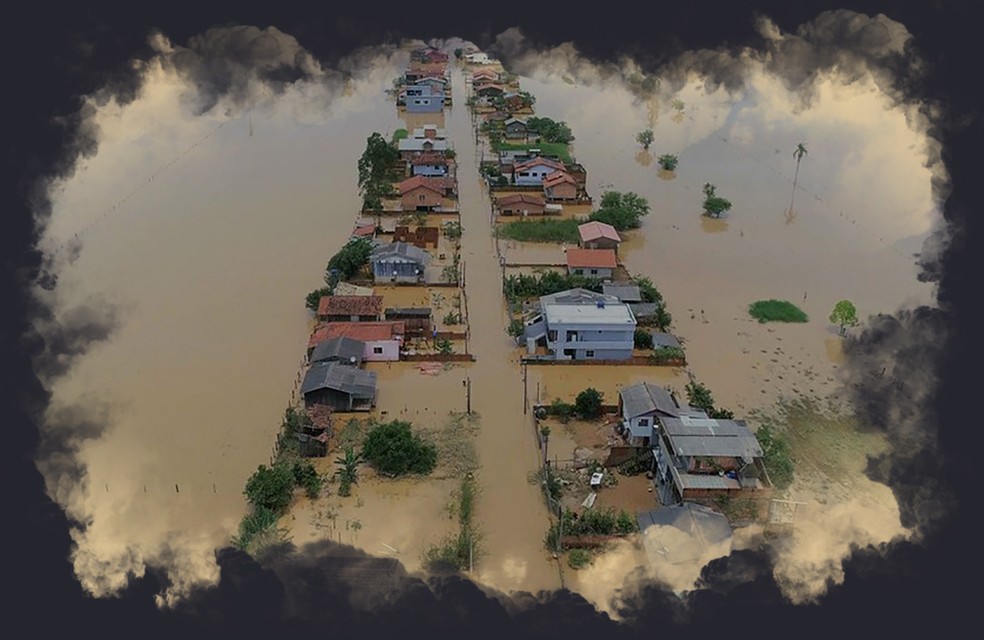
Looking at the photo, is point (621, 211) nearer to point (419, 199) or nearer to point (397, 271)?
point (419, 199)

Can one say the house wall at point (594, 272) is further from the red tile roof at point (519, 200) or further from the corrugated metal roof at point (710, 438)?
the corrugated metal roof at point (710, 438)

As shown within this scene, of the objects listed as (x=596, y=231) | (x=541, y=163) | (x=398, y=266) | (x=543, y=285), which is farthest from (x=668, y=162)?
(x=398, y=266)

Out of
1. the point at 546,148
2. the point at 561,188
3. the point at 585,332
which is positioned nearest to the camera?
the point at 585,332

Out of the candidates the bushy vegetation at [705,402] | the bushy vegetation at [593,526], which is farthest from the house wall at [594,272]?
the bushy vegetation at [593,526]

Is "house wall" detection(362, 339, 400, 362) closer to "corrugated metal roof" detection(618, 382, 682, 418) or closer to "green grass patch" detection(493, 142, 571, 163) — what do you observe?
"corrugated metal roof" detection(618, 382, 682, 418)

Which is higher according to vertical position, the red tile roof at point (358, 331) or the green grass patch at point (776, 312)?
the green grass patch at point (776, 312)

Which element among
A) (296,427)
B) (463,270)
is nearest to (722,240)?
(463,270)
